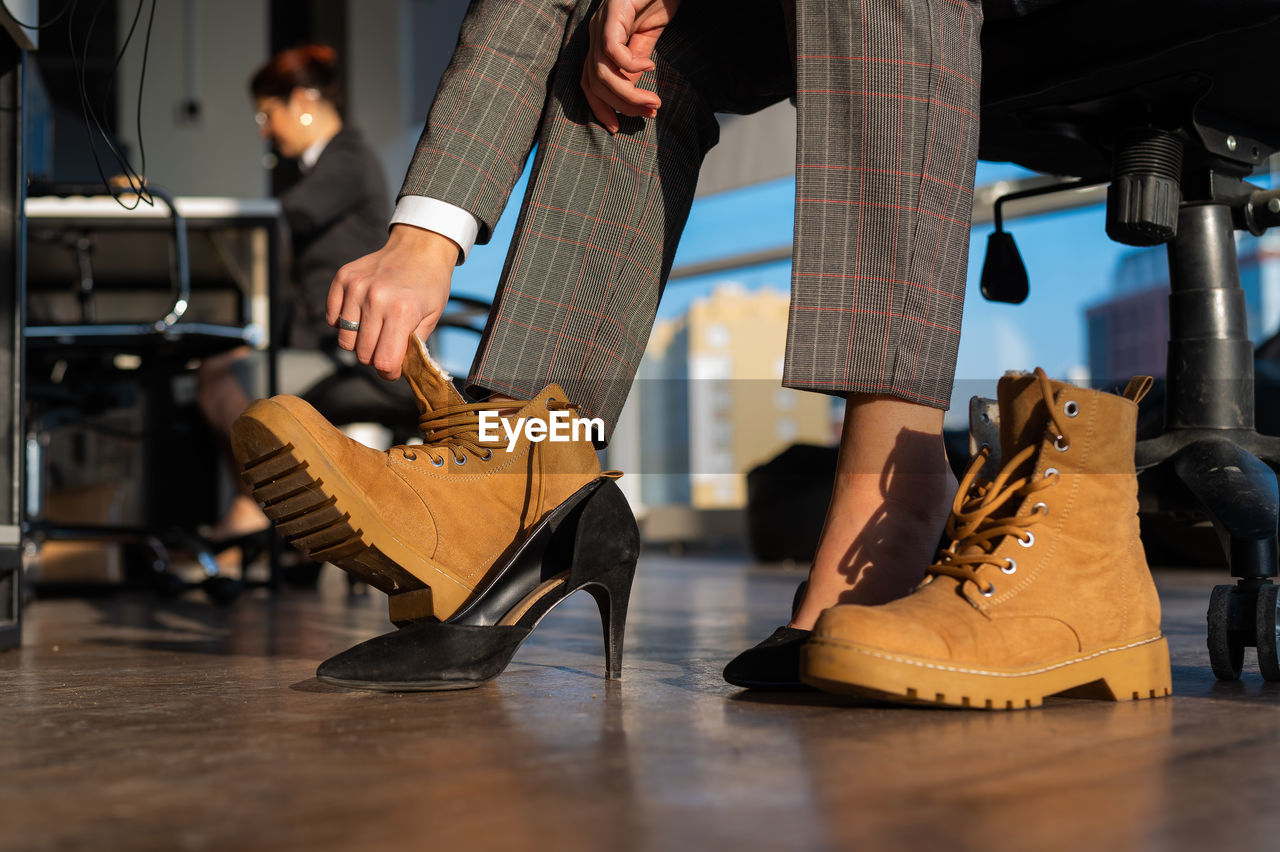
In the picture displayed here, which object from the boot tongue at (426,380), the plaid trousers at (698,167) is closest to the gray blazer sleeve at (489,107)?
the plaid trousers at (698,167)

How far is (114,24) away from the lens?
19.4 ft

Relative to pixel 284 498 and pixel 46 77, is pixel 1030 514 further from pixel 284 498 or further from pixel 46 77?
pixel 46 77

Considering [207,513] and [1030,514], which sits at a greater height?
[1030,514]

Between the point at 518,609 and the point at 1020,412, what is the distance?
0.37m

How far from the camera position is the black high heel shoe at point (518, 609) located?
74cm

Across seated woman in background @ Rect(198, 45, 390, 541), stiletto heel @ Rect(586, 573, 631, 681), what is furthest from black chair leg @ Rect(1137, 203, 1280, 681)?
seated woman in background @ Rect(198, 45, 390, 541)

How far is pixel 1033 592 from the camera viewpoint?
0.69 m

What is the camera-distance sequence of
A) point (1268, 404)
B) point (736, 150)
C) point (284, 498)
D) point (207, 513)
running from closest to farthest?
point (284, 498) → point (1268, 404) → point (207, 513) → point (736, 150)

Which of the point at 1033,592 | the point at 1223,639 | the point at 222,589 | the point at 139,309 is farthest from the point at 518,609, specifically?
the point at 139,309

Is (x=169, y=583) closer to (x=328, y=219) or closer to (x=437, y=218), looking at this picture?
(x=328, y=219)

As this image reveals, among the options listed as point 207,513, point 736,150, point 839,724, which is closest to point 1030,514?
point 839,724

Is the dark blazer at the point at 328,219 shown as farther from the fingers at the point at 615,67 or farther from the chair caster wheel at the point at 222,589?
the fingers at the point at 615,67

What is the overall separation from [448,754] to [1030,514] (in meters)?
0.40

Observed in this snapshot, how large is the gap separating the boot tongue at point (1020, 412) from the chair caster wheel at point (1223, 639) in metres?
0.22
